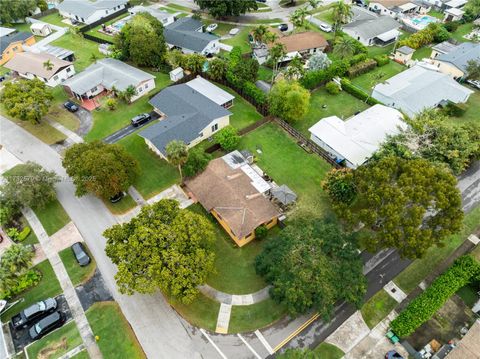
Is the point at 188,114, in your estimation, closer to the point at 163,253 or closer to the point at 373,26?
the point at 163,253

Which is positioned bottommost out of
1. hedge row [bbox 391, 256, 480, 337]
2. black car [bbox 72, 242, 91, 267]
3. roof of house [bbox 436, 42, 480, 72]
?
black car [bbox 72, 242, 91, 267]

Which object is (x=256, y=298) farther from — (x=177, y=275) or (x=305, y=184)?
(x=305, y=184)

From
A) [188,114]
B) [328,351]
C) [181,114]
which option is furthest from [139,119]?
[328,351]

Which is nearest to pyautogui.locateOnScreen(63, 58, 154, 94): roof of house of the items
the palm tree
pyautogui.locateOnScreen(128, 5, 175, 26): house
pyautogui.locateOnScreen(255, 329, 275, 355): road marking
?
the palm tree

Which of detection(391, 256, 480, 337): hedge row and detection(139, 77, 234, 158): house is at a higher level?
detection(139, 77, 234, 158): house

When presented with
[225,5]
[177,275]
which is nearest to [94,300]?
[177,275]

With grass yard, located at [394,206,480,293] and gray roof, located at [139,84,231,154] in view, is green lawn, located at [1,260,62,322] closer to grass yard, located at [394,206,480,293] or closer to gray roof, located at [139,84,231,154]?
gray roof, located at [139,84,231,154]
